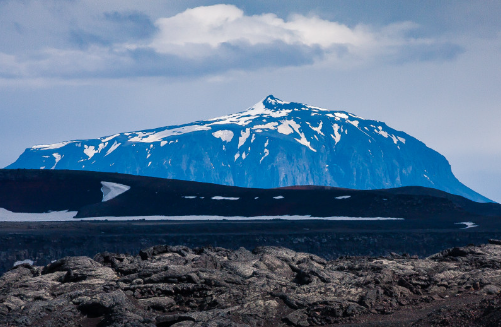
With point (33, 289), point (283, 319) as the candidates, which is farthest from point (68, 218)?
point (283, 319)

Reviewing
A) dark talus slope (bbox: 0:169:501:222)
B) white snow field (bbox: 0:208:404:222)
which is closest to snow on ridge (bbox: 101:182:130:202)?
dark talus slope (bbox: 0:169:501:222)

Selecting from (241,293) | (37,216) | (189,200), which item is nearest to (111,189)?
(37,216)

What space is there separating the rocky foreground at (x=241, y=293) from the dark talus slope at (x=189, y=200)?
49.5m

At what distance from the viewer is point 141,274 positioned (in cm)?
2052

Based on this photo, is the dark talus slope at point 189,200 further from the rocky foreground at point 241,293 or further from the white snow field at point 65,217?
the rocky foreground at point 241,293

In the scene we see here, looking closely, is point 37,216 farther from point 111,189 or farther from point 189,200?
point 189,200

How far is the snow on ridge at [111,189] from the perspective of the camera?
271 ft

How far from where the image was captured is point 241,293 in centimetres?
1897

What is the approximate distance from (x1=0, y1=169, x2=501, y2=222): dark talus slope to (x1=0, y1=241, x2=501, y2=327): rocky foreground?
49475 millimetres

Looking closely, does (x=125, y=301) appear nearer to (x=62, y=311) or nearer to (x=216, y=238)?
(x=62, y=311)

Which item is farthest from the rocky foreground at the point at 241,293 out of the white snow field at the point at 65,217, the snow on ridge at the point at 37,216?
the snow on ridge at the point at 37,216

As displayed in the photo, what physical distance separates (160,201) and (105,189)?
10.3 m

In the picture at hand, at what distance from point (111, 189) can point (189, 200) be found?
13000mm

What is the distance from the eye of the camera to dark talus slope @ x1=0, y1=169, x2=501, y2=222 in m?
72.8
